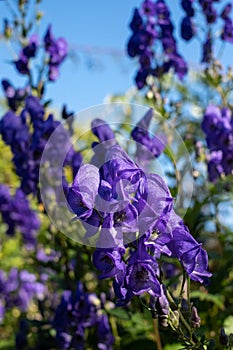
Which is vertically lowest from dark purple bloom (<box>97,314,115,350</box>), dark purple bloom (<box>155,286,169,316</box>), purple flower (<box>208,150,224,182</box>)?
dark purple bloom (<box>97,314,115,350</box>)

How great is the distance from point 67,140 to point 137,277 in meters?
1.38

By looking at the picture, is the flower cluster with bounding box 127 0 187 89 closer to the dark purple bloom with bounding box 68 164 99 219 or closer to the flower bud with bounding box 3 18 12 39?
the flower bud with bounding box 3 18 12 39

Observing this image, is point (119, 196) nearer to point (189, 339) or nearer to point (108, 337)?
point (189, 339)

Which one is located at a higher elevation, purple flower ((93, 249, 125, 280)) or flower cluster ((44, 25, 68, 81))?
flower cluster ((44, 25, 68, 81))

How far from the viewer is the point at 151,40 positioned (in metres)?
3.44

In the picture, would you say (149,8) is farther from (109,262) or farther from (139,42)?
(109,262)

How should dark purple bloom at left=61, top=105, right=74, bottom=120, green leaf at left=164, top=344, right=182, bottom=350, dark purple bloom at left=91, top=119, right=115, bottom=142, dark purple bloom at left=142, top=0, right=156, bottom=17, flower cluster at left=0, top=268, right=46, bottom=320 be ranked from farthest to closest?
flower cluster at left=0, top=268, right=46, bottom=320, dark purple bloom at left=142, top=0, right=156, bottom=17, dark purple bloom at left=61, top=105, right=74, bottom=120, green leaf at left=164, top=344, right=182, bottom=350, dark purple bloom at left=91, top=119, right=115, bottom=142

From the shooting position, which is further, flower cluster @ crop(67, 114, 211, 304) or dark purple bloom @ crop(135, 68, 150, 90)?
dark purple bloom @ crop(135, 68, 150, 90)

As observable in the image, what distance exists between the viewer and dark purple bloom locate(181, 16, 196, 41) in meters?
3.55

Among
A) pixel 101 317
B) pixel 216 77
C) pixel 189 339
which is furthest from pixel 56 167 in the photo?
pixel 189 339

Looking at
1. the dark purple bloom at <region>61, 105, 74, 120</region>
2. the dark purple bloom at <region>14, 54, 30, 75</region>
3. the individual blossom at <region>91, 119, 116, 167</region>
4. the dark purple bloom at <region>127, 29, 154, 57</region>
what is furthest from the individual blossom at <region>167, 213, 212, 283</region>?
the dark purple bloom at <region>127, 29, 154, 57</region>

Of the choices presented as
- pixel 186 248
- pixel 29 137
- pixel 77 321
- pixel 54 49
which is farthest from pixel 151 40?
pixel 186 248

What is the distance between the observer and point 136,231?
132 centimetres

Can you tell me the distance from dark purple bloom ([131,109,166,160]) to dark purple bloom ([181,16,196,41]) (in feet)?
4.06
